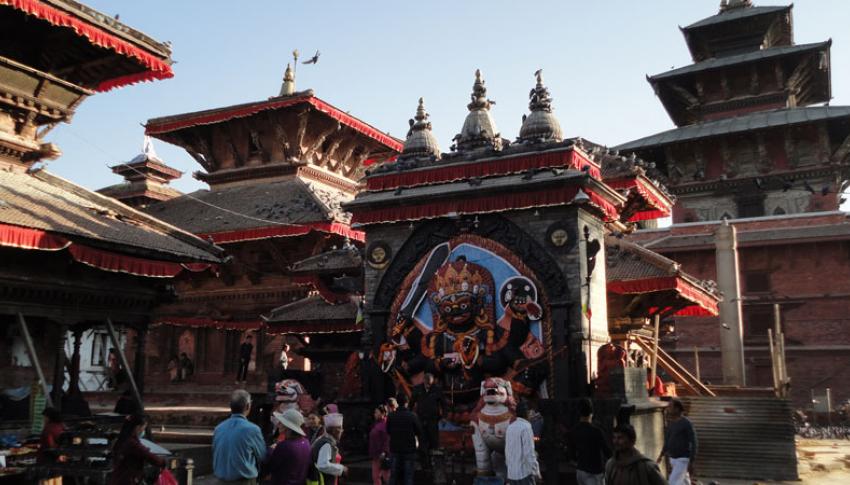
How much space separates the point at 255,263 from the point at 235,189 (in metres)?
4.55

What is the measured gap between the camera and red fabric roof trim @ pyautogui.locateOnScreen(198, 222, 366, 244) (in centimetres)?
2202

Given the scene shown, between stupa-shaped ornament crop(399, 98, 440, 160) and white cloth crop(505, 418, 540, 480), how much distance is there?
8.20 meters

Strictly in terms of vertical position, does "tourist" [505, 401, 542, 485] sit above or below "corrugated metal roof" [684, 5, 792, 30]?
below

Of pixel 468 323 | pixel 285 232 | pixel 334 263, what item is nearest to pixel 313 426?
pixel 468 323

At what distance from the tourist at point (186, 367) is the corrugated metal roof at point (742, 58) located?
28089mm

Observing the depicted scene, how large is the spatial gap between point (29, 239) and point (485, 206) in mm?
8008

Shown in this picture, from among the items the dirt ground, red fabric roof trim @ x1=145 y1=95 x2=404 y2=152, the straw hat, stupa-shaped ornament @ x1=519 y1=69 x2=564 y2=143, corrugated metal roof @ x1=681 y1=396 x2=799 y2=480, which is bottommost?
the dirt ground

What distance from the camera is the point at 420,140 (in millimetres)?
15930

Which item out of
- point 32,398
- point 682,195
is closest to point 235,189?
point 32,398

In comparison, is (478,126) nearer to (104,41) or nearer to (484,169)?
(484,169)

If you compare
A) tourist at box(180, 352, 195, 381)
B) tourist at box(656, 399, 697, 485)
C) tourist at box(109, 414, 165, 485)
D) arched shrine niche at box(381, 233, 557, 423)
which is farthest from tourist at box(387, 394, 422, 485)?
tourist at box(180, 352, 195, 381)

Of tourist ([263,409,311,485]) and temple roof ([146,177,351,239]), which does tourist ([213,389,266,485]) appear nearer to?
tourist ([263,409,311,485])

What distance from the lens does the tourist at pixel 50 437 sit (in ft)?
31.6

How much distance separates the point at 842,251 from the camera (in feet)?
96.3
